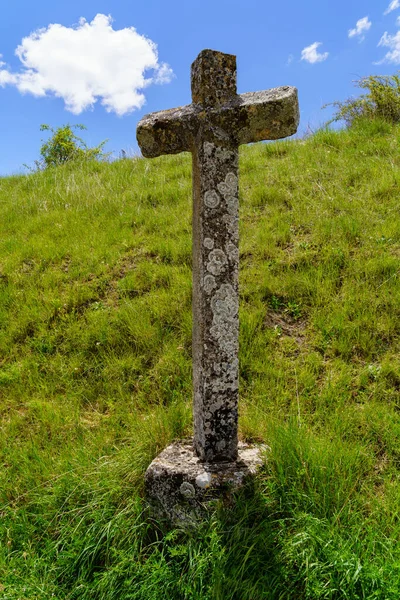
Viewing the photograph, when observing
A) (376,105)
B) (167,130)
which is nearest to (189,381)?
(167,130)

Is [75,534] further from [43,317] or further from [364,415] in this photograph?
[43,317]

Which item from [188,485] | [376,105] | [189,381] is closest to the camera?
[188,485]

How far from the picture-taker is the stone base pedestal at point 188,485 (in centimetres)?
290

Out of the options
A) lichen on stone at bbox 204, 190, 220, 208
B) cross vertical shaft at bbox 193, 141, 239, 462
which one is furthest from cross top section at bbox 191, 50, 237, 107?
lichen on stone at bbox 204, 190, 220, 208

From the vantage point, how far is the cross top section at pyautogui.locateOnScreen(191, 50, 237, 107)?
292 cm

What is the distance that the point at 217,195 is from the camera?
2947mm

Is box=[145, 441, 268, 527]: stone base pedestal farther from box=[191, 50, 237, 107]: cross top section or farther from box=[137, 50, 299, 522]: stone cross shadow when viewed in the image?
box=[191, 50, 237, 107]: cross top section

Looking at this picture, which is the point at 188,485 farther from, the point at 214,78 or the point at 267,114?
the point at 214,78

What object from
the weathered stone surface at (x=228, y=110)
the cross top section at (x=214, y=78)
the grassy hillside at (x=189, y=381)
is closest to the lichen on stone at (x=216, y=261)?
the weathered stone surface at (x=228, y=110)

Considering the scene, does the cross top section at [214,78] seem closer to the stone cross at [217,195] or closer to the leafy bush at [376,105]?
the stone cross at [217,195]

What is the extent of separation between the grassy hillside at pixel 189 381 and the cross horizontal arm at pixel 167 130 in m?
2.10

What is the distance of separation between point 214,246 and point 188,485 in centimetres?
160

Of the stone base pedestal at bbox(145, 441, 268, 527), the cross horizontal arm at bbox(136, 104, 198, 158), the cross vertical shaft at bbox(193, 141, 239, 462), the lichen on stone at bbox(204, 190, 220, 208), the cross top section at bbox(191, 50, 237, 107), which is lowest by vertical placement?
the stone base pedestal at bbox(145, 441, 268, 527)

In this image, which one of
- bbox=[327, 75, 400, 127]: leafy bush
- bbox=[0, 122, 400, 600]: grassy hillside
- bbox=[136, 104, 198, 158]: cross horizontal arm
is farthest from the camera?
bbox=[327, 75, 400, 127]: leafy bush
